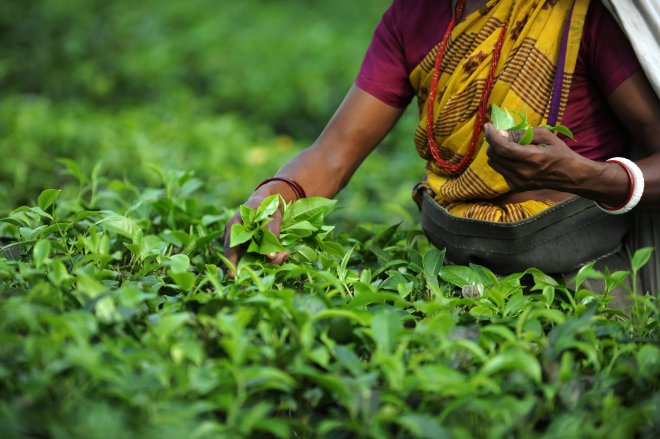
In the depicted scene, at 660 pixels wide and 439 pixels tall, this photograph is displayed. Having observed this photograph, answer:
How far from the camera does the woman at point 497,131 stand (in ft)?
7.03

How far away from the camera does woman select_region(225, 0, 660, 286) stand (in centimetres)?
214

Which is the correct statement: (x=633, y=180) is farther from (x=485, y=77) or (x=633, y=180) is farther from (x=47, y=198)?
(x=47, y=198)

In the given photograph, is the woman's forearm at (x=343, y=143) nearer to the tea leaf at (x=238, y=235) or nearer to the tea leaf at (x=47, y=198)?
the tea leaf at (x=238, y=235)

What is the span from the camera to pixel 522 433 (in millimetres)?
1522

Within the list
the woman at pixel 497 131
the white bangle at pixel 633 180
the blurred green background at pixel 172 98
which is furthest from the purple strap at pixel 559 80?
the blurred green background at pixel 172 98

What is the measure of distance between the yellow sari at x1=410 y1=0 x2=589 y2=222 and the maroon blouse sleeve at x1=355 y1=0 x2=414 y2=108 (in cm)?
7

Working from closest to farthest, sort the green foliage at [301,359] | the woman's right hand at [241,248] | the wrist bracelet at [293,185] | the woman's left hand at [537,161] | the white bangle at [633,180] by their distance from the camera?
1. the green foliage at [301,359]
2. the woman's left hand at [537,161]
3. the white bangle at [633,180]
4. the woman's right hand at [241,248]
5. the wrist bracelet at [293,185]

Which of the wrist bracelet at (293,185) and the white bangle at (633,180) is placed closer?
the white bangle at (633,180)

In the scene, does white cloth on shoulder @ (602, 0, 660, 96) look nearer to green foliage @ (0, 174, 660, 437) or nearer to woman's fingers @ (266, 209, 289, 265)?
green foliage @ (0, 174, 660, 437)

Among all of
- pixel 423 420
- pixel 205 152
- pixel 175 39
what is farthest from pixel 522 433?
pixel 175 39

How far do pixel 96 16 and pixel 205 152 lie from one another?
8.78 feet

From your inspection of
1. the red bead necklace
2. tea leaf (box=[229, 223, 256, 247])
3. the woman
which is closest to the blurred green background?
the woman

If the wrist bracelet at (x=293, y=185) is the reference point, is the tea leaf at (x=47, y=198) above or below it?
above

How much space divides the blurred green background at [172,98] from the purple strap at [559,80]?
5.00 feet
